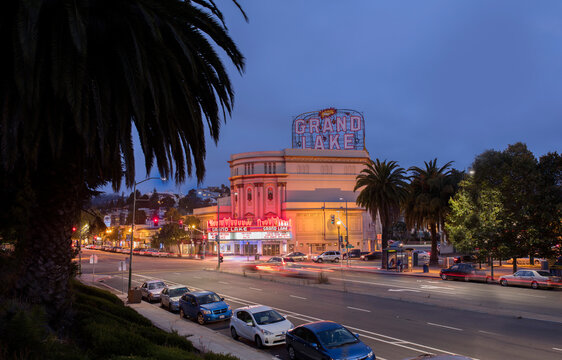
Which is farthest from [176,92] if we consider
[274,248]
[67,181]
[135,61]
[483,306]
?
[274,248]

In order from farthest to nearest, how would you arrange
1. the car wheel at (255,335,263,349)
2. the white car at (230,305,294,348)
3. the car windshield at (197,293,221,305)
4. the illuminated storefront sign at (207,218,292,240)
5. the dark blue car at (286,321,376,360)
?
the illuminated storefront sign at (207,218,292,240) → the car windshield at (197,293,221,305) → the car wheel at (255,335,263,349) → the white car at (230,305,294,348) → the dark blue car at (286,321,376,360)

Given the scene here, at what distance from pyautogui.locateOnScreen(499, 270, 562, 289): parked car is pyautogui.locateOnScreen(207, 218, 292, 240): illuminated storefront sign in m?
52.0

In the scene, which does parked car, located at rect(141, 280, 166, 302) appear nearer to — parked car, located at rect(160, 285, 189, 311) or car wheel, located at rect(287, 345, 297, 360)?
parked car, located at rect(160, 285, 189, 311)

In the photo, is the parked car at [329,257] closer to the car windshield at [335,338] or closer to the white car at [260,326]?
the white car at [260,326]

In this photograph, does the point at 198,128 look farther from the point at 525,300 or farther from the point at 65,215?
the point at 525,300

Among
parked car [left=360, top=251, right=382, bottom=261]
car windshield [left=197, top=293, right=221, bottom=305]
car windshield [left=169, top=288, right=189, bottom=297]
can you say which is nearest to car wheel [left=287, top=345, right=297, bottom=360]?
car windshield [left=197, top=293, right=221, bottom=305]

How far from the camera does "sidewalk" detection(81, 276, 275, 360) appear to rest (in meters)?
15.1

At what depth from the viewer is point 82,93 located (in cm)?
877

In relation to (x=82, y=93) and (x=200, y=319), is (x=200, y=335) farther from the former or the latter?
(x=82, y=93)

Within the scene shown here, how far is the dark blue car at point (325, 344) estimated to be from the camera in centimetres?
1302

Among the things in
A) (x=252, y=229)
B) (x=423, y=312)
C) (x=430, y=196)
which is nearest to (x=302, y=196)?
(x=252, y=229)

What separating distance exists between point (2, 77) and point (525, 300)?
30378 mm

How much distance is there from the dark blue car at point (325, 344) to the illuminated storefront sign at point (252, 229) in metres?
68.6

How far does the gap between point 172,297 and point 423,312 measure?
15.5m
